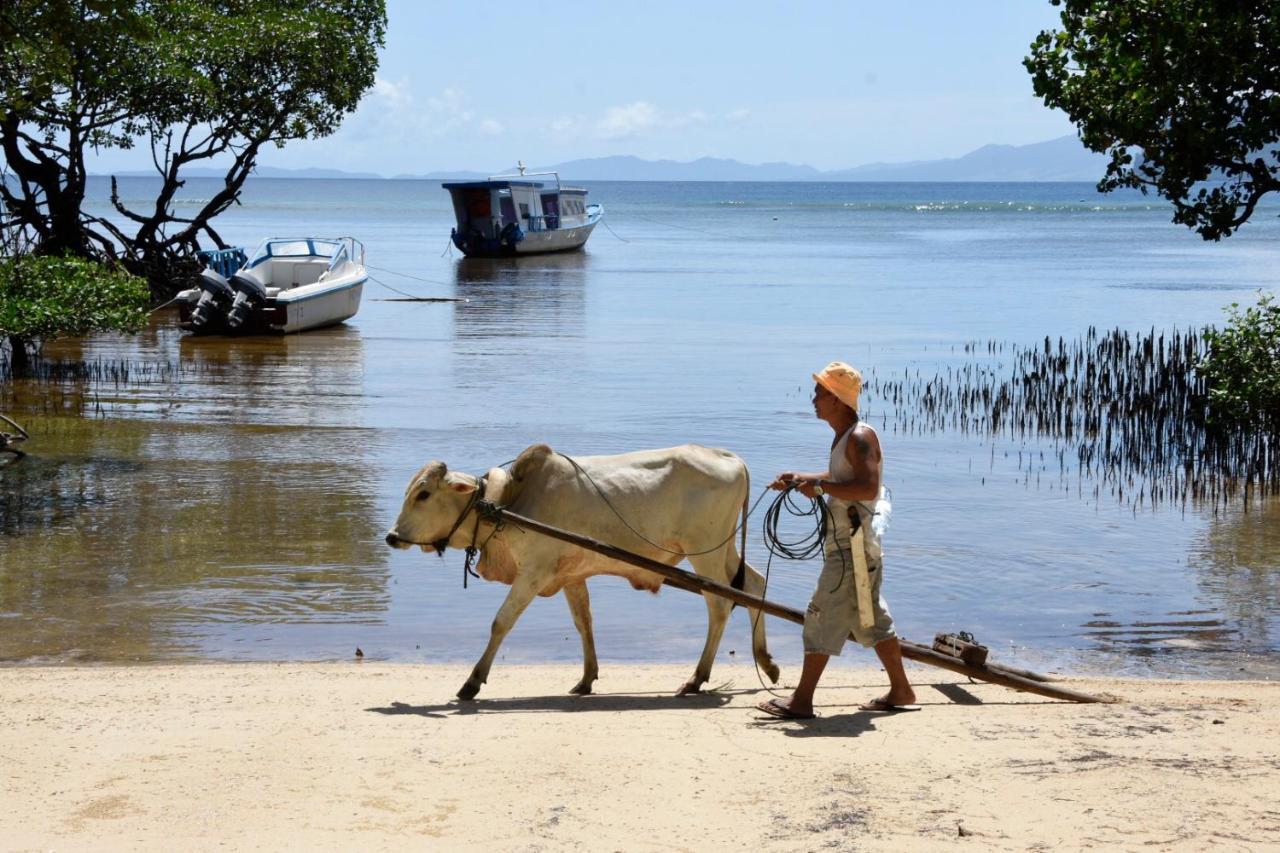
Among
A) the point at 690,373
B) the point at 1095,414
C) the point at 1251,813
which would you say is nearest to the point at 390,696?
the point at 1251,813

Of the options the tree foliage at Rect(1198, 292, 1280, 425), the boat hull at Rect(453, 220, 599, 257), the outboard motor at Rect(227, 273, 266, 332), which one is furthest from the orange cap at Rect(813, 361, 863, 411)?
the boat hull at Rect(453, 220, 599, 257)

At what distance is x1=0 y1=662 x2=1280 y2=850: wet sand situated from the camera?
5523mm

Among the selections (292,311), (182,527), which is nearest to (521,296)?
(292,311)

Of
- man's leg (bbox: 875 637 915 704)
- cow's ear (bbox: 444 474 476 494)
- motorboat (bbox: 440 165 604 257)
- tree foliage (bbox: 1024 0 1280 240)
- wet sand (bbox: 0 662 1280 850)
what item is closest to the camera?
wet sand (bbox: 0 662 1280 850)

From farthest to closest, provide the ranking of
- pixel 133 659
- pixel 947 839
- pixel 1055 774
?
pixel 133 659 < pixel 1055 774 < pixel 947 839

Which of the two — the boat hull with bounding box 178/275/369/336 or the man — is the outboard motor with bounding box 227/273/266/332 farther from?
the man

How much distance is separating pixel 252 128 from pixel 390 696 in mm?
29467

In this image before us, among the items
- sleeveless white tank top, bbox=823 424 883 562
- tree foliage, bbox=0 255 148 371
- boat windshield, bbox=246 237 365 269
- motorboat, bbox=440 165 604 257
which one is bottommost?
sleeveless white tank top, bbox=823 424 883 562

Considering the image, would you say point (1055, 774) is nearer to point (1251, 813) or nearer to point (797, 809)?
point (1251, 813)

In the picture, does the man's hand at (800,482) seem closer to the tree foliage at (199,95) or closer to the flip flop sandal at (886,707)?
the flip flop sandal at (886,707)

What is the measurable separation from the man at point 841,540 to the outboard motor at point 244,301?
24444 millimetres

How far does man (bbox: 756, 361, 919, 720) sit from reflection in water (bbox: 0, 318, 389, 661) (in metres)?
4.01

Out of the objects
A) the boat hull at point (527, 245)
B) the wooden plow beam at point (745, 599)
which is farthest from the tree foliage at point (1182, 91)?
the boat hull at point (527, 245)

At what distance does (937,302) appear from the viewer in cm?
4012
